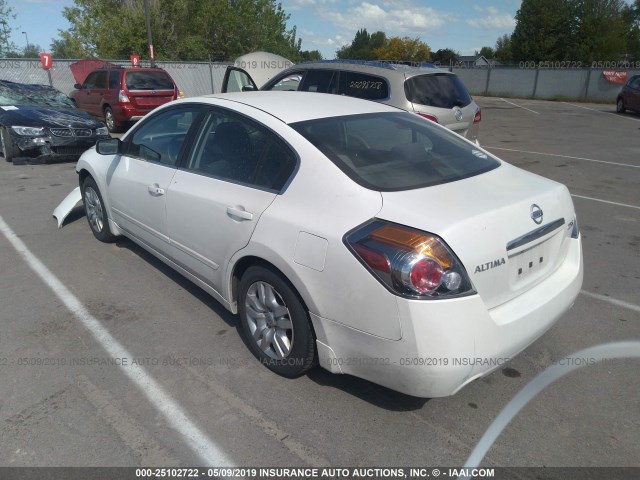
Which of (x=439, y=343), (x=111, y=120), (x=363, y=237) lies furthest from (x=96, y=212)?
(x=111, y=120)

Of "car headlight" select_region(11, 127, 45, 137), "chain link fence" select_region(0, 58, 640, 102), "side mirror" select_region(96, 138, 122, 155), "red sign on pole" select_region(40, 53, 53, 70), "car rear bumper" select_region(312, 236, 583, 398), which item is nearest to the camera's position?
"car rear bumper" select_region(312, 236, 583, 398)

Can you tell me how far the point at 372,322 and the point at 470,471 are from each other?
0.82m

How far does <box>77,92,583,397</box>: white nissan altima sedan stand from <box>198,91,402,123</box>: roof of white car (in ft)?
0.06

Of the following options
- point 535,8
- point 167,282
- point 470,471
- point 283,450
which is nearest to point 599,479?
point 470,471

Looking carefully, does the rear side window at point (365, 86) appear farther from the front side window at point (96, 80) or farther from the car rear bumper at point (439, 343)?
the front side window at point (96, 80)

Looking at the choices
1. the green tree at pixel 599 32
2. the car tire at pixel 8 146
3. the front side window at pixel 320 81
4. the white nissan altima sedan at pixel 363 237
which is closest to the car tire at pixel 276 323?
the white nissan altima sedan at pixel 363 237

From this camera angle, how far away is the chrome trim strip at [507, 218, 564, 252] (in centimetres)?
248

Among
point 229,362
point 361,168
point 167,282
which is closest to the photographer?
point 361,168

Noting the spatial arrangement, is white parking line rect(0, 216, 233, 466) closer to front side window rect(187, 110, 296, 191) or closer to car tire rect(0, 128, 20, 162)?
front side window rect(187, 110, 296, 191)

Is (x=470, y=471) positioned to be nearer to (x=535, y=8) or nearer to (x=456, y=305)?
(x=456, y=305)

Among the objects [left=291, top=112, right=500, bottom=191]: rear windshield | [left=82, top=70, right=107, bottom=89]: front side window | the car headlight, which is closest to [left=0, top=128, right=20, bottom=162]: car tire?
the car headlight

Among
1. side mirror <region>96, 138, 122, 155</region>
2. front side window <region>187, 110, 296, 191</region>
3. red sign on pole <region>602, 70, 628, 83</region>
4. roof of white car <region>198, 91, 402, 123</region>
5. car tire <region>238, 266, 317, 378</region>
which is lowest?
car tire <region>238, 266, 317, 378</region>

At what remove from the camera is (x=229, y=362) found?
10.4 feet

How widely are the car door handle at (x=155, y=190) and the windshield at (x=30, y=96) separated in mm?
7651
